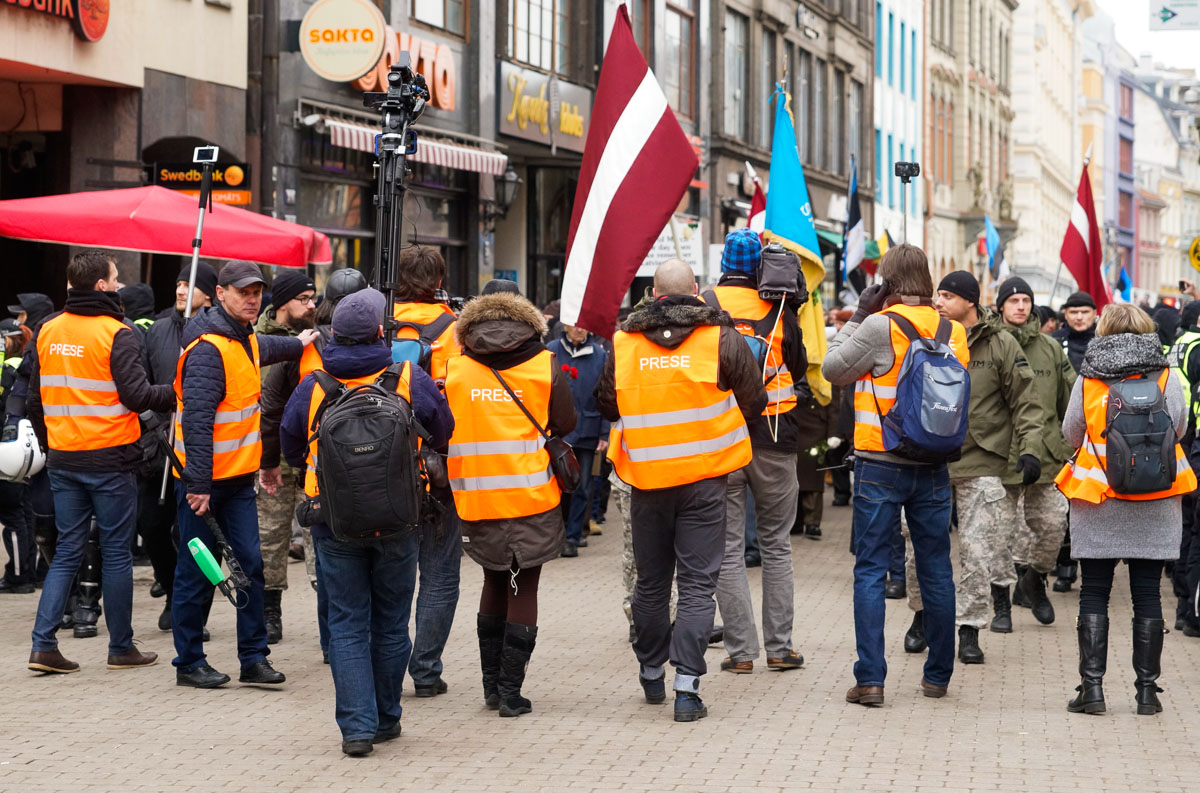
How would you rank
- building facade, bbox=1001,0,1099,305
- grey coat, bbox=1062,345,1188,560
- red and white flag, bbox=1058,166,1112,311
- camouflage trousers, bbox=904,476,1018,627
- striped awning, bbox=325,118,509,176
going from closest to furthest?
1. grey coat, bbox=1062,345,1188,560
2. camouflage trousers, bbox=904,476,1018,627
3. red and white flag, bbox=1058,166,1112,311
4. striped awning, bbox=325,118,509,176
5. building facade, bbox=1001,0,1099,305

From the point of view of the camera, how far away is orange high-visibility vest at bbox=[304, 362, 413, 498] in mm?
6902

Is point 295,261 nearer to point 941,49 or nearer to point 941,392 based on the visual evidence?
point 941,392

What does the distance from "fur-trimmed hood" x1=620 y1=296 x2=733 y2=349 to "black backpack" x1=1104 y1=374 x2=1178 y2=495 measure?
5.94 feet

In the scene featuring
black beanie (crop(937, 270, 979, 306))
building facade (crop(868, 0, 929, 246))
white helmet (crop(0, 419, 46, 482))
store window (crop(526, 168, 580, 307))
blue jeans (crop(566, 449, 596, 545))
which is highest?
building facade (crop(868, 0, 929, 246))

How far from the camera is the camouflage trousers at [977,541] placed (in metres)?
8.95

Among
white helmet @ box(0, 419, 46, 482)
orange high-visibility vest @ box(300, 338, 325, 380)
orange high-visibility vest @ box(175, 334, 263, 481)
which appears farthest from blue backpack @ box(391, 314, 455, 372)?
white helmet @ box(0, 419, 46, 482)

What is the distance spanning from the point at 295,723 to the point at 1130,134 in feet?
379

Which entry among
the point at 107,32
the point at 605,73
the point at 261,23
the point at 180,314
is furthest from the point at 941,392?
the point at 261,23

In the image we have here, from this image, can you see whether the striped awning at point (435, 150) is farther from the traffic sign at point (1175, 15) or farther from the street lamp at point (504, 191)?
the traffic sign at point (1175, 15)

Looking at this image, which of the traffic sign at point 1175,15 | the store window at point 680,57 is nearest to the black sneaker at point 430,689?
the traffic sign at point 1175,15

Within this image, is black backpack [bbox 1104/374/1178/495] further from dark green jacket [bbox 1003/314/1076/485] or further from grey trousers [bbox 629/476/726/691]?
dark green jacket [bbox 1003/314/1076/485]

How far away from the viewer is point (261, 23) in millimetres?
18359

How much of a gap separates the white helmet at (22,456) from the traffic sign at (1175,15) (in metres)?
11.6

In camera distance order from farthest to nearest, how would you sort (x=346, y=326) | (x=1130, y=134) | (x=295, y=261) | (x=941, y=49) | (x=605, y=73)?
(x=1130, y=134), (x=941, y=49), (x=295, y=261), (x=605, y=73), (x=346, y=326)
